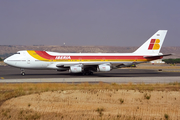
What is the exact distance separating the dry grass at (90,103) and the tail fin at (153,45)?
1992cm

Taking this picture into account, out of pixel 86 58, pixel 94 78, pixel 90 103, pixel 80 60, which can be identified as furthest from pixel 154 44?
pixel 90 103

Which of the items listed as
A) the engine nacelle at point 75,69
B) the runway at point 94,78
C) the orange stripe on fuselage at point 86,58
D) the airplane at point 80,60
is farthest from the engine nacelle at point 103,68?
the engine nacelle at point 75,69

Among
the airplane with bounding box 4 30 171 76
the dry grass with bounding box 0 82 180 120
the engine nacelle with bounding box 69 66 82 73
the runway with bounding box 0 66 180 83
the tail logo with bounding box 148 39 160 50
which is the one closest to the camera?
the dry grass with bounding box 0 82 180 120

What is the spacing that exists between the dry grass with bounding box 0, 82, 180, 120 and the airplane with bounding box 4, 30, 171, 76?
50.6ft

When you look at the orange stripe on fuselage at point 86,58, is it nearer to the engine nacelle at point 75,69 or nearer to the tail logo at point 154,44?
the engine nacelle at point 75,69

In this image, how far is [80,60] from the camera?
121 ft

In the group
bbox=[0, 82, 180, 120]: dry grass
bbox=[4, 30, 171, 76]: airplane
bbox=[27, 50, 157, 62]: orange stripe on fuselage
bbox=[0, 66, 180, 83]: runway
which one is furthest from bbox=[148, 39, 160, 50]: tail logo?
bbox=[0, 82, 180, 120]: dry grass

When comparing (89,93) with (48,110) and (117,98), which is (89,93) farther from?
(48,110)

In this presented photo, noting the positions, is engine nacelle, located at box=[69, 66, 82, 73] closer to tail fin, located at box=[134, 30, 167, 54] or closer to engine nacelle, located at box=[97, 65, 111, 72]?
engine nacelle, located at box=[97, 65, 111, 72]

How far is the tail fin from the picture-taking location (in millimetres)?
39125

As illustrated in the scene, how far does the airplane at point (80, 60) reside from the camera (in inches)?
1378

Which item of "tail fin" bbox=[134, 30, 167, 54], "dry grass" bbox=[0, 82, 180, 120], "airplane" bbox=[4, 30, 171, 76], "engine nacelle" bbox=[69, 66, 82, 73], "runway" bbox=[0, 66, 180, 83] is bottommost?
"dry grass" bbox=[0, 82, 180, 120]

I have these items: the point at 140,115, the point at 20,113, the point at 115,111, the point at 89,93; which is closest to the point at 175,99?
the point at 140,115

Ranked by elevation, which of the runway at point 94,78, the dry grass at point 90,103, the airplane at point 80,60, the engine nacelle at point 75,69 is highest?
the airplane at point 80,60
